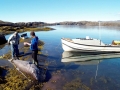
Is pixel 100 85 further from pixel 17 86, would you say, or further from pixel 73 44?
pixel 73 44

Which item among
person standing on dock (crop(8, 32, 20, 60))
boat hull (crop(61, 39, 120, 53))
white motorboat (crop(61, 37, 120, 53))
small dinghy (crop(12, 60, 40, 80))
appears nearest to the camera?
small dinghy (crop(12, 60, 40, 80))

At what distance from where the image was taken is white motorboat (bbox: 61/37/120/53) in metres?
21.5

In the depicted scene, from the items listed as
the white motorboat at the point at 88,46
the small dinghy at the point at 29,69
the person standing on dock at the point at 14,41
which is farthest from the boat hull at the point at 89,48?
the small dinghy at the point at 29,69

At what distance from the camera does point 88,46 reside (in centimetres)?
2164

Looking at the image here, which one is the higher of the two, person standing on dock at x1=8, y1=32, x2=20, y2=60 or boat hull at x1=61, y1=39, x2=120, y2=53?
person standing on dock at x1=8, y1=32, x2=20, y2=60

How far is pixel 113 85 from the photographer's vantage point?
10.8 metres

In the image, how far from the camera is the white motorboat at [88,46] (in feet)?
70.6

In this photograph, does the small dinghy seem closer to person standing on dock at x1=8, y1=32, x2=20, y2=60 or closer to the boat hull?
person standing on dock at x1=8, y1=32, x2=20, y2=60

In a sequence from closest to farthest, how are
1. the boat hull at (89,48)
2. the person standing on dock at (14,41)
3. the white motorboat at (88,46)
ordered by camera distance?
the person standing on dock at (14,41) → the white motorboat at (88,46) → the boat hull at (89,48)

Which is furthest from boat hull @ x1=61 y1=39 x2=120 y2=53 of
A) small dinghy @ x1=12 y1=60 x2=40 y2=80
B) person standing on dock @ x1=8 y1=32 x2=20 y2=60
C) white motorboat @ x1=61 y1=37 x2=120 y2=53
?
small dinghy @ x1=12 y1=60 x2=40 y2=80

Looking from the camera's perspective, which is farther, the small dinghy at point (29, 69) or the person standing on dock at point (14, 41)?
the person standing on dock at point (14, 41)

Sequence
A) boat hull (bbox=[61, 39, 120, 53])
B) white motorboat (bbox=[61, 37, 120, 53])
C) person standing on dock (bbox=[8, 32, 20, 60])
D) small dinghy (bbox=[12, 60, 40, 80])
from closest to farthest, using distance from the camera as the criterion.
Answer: small dinghy (bbox=[12, 60, 40, 80])
person standing on dock (bbox=[8, 32, 20, 60])
white motorboat (bbox=[61, 37, 120, 53])
boat hull (bbox=[61, 39, 120, 53])

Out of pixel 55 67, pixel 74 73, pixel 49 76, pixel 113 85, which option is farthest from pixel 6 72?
pixel 113 85

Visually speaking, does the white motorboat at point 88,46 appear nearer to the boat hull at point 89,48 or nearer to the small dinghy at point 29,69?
the boat hull at point 89,48
